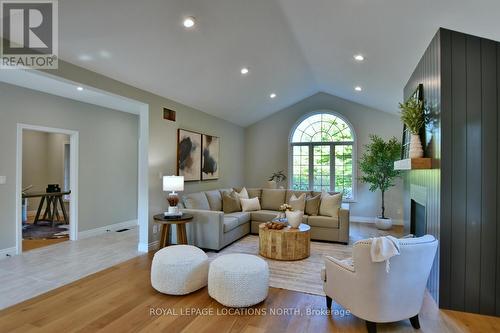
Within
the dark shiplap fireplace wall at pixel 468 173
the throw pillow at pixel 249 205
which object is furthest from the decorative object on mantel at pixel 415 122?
the throw pillow at pixel 249 205

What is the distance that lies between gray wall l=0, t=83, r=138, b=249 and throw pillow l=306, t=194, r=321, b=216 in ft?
13.1

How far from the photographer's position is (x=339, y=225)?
5113 millimetres

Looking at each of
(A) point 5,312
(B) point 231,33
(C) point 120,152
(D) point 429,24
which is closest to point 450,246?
(D) point 429,24

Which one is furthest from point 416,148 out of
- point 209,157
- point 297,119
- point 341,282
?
point 297,119

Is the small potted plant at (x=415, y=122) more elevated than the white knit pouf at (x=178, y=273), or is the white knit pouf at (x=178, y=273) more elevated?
the small potted plant at (x=415, y=122)

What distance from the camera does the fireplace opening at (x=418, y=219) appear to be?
357cm

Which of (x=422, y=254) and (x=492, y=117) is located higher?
(x=492, y=117)

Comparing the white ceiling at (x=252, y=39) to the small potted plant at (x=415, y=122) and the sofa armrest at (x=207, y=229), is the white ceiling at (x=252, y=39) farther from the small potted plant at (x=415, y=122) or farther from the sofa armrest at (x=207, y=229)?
the sofa armrest at (x=207, y=229)

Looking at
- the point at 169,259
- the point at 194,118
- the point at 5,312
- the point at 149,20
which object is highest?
the point at 149,20

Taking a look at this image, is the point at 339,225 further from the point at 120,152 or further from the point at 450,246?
the point at 120,152

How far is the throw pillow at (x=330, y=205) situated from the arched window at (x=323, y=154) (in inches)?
84.8

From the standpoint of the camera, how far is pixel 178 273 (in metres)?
2.98

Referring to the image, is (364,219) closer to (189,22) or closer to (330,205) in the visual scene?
(330,205)

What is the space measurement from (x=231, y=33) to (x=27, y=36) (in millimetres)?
2292
